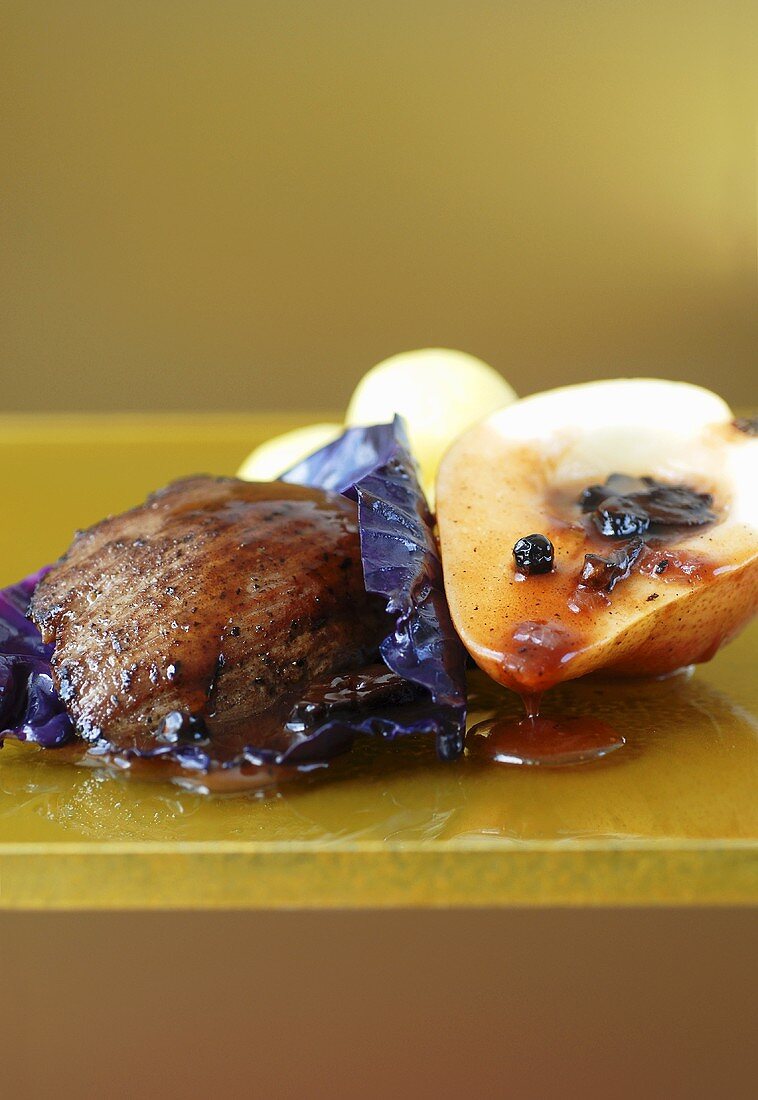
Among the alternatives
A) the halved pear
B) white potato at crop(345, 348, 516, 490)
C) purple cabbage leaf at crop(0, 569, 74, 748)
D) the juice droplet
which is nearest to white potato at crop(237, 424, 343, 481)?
white potato at crop(345, 348, 516, 490)

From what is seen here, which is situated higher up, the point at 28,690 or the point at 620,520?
the point at 620,520

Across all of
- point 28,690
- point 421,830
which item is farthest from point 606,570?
point 28,690

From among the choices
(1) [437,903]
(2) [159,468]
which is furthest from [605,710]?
(2) [159,468]

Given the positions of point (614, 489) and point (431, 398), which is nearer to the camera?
point (614, 489)

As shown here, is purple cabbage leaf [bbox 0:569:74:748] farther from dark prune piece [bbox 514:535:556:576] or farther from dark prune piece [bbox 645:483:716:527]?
dark prune piece [bbox 645:483:716:527]

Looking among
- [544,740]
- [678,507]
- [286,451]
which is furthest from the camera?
[286,451]

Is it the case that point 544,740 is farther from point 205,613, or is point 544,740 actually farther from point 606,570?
point 205,613

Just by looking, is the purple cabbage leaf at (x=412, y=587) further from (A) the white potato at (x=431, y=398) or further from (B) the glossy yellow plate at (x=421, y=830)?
(A) the white potato at (x=431, y=398)
